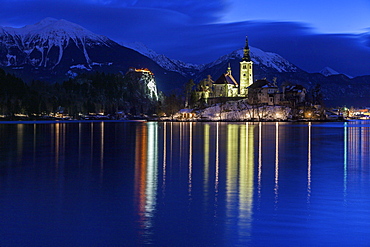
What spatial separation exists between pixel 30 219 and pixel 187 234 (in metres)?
5.80

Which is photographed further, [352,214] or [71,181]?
[71,181]

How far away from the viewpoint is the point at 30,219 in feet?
49.4

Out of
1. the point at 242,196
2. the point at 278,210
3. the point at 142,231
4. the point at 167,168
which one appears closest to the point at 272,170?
the point at 167,168

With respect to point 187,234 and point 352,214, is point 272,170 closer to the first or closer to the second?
point 352,214

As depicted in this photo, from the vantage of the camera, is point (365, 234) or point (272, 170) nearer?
point (365, 234)

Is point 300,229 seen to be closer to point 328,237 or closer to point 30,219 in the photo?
point 328,237

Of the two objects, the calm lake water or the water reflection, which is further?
the water reflection

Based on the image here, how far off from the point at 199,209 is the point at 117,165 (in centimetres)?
Result: 1521

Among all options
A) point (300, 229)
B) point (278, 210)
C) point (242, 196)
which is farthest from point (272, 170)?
point (300, 229)

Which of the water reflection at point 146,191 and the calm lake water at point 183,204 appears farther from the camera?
the water reflection at point 146,191

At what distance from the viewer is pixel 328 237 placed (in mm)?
13203

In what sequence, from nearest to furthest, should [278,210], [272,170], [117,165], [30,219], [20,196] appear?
1. [30,219]
2. [278,210]
3. [20,196]
4. [272,170]
5. [117,165]

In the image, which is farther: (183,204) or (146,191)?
(146,191)

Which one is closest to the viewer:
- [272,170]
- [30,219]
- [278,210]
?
[30,219]
